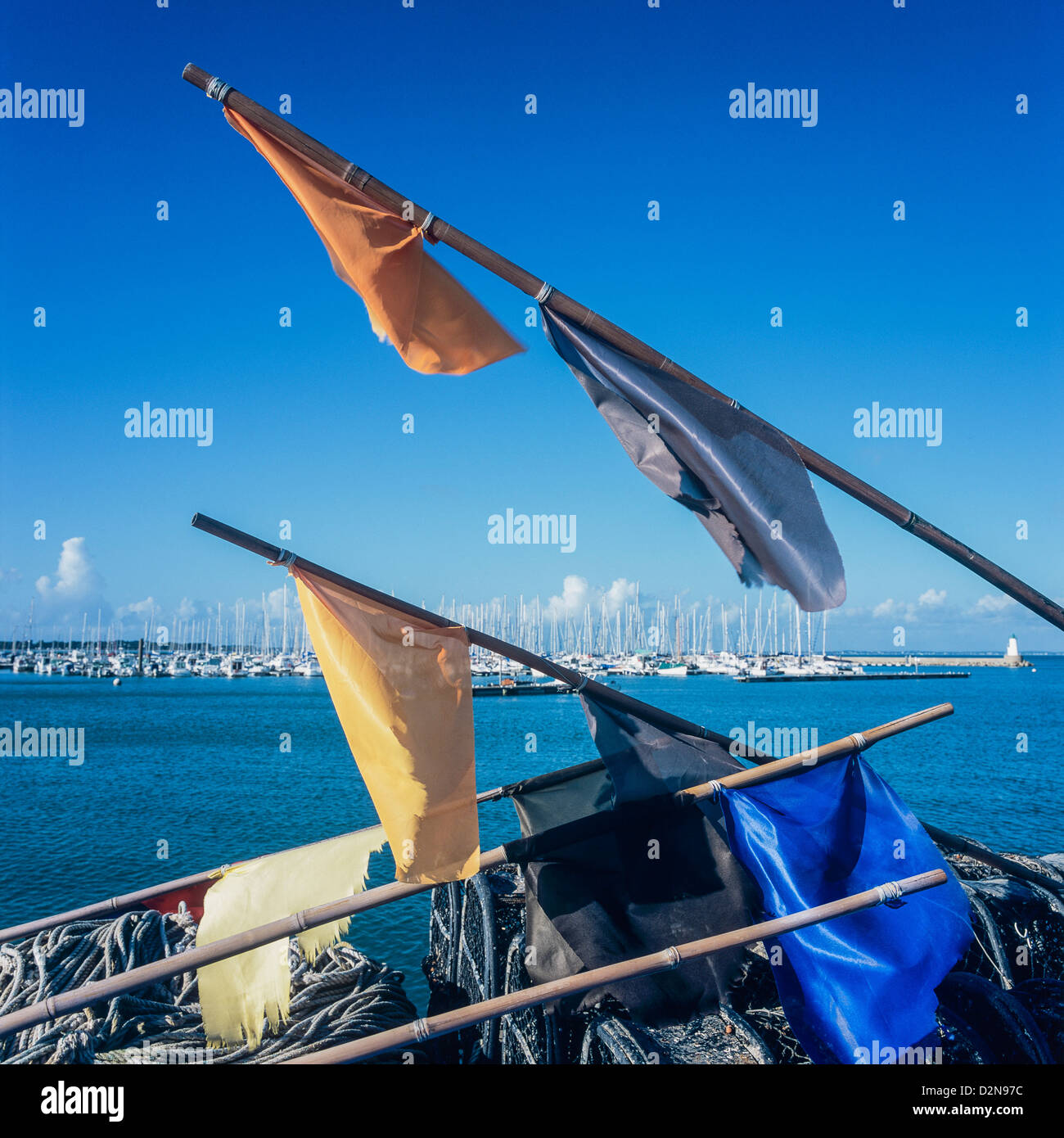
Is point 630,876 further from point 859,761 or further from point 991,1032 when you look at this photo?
point 991,1032

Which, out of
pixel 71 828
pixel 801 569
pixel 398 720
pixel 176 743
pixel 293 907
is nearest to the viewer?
pixel 801 569

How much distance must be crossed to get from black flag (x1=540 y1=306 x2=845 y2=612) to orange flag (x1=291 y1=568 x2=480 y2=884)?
2.04 m

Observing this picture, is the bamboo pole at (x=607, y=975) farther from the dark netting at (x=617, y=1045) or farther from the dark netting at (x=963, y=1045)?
the dark netting at (x=963, y=1045)

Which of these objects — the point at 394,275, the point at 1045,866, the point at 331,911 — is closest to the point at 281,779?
the point at 1045,866

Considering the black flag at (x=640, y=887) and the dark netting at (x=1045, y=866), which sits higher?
the black flag at (x=640, y=887)

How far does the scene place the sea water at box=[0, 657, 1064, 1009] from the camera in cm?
2612

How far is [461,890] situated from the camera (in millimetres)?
8836

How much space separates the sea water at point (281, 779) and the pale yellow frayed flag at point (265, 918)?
830cm

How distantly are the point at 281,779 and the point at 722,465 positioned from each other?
4448cm

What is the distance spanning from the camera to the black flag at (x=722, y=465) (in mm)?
5488

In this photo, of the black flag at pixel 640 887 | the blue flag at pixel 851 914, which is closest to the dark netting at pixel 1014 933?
the blue flag at pixel 851 914

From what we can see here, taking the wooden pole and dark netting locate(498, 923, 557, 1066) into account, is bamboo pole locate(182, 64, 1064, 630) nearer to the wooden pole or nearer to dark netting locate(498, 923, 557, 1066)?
the wooden pole

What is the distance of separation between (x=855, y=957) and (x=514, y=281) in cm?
525
